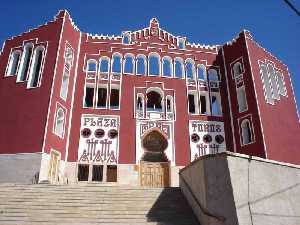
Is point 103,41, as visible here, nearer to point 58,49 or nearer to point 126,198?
point 58,49

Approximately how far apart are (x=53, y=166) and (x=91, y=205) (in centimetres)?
894

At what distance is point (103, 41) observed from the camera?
92.5 ft

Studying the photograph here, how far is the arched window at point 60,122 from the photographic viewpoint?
23119 millimetres

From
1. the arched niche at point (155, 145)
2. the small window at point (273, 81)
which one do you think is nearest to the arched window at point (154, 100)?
the arched niche at point (155, 145)

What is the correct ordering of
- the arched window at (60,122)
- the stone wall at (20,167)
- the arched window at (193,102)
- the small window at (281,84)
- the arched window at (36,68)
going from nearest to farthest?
the stone wall at (20,167) < the arched window at (60,122) < the arched window at (36,68) < the arched window at (193,102) < the small window at (281,84)

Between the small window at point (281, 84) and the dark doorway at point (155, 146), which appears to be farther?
the small window at point (281, 84)

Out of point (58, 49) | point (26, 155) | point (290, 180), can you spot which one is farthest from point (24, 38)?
point (290, 180)

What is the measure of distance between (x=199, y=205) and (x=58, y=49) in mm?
15923

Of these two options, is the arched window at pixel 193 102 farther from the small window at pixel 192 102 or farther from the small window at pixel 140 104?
the small window at pixel 140 104

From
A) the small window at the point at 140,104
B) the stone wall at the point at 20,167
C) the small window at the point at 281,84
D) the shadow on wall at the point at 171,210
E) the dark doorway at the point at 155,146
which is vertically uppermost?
the small window at the point at 281,84

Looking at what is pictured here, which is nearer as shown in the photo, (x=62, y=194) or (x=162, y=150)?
(x=62, y=194)

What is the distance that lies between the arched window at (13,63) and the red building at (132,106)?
3.2 inches

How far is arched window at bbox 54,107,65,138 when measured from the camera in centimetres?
2312

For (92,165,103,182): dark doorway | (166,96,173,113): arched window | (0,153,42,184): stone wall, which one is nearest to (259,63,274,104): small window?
(166,96,173,113): arched window
